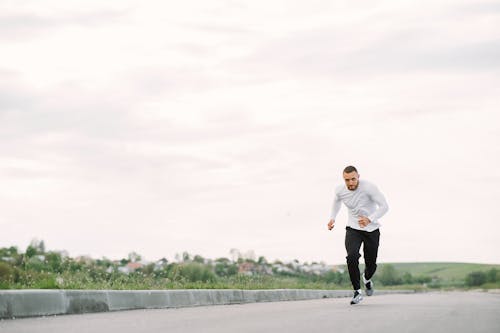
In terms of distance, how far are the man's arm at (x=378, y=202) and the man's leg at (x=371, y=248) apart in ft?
1.73

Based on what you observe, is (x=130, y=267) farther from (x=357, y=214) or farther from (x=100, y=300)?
(x=100, y=300)

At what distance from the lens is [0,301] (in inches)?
370

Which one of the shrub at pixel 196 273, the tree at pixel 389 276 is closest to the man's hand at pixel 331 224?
the shrub at pixel 196 273

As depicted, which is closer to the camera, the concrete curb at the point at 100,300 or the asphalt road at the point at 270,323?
the asphalt road at the point at 270,323

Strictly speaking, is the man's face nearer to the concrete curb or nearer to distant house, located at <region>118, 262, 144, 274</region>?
the concrete curb

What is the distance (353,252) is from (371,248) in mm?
566

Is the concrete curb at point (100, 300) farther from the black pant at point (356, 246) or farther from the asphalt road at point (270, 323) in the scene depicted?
the black pant at point (356, 246)

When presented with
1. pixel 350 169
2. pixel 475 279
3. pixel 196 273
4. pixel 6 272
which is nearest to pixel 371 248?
pixel 350 169

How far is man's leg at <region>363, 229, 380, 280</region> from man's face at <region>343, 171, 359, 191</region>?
0.97 metres

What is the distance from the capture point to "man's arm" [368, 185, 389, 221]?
1453cm

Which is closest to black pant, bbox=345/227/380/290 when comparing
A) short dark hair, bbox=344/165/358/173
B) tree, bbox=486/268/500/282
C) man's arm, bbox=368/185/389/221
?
man's arm, bbox=368/185/389/221

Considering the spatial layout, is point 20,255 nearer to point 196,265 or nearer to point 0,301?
point 0,301

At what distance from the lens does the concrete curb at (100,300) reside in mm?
9695

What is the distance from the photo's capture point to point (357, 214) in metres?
14.8
